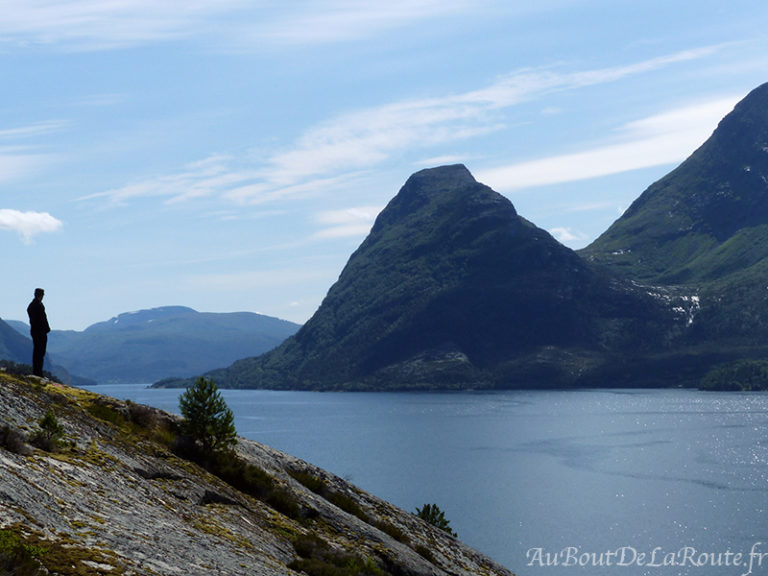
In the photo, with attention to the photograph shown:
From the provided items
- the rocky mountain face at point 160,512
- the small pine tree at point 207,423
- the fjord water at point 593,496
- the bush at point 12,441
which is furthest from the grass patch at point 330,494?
the fjord water at point 593,496

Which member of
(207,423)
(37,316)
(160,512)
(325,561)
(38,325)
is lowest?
(325,561)

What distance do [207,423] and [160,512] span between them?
213 inches

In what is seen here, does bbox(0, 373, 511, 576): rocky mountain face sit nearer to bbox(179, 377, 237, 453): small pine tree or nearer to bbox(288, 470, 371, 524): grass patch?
bbox(288, 470, 371, 524): grass patch

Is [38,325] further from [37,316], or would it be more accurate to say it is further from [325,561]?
[325,561]

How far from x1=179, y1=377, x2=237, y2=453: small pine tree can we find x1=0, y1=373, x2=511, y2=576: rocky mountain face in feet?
2.05

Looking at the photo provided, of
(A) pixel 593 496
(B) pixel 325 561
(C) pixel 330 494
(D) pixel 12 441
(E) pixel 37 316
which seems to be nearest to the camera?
(D) pixel 12 441

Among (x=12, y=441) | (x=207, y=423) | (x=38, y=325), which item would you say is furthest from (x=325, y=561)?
(x=38, y=325)

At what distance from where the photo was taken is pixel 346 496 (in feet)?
73.2

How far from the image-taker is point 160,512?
1426 cm

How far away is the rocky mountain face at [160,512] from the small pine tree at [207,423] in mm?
624

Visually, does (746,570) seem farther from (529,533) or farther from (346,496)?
(346,496)

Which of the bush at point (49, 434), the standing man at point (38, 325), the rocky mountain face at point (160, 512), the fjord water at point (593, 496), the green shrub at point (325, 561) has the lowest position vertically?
the fjord water at point (593, 496)

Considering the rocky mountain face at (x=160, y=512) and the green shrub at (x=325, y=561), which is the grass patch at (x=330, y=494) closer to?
the rocky mountain face at (x=160, y=512)

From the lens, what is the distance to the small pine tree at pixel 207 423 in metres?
19.2
